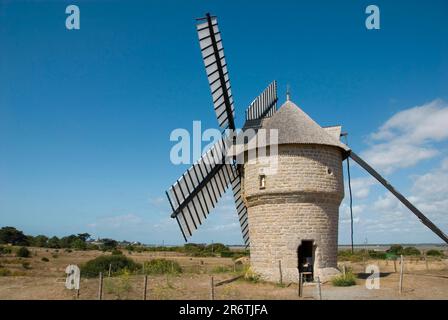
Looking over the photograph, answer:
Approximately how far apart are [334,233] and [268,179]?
11.9ft

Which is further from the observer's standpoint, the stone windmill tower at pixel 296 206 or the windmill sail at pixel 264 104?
the windmill sail at pixel 264 104

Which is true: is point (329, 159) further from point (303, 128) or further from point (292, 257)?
point (292, 257)

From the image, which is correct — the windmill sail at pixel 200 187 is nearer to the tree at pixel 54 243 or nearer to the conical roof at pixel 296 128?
the conical roof at pixel 296 128

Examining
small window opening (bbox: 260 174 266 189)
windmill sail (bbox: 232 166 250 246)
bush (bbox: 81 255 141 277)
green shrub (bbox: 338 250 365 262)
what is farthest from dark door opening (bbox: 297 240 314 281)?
green shrub (bbox: 338 250 365 262)

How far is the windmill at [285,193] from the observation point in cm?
1556

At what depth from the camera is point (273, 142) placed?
52.5 ft

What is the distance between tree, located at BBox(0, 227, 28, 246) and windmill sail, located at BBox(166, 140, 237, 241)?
56357 millimetres

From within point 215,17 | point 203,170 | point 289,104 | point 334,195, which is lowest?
Answer: point 334,195

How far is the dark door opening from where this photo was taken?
627 inches

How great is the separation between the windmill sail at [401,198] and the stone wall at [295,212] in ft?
9.03

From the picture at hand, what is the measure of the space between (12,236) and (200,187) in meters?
58.0

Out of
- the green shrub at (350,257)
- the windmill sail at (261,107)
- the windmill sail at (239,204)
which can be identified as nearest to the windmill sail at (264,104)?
the windmill sail at (261,107)
